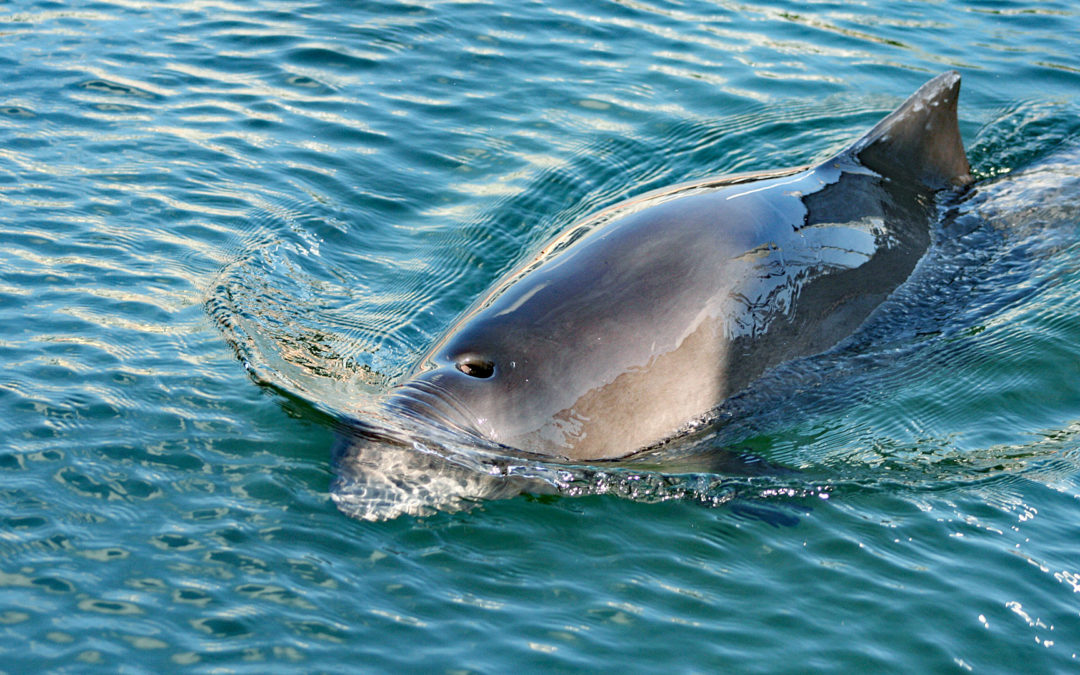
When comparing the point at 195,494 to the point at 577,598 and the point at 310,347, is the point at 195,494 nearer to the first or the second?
the point at 310,347

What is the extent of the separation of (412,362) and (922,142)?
397 cm

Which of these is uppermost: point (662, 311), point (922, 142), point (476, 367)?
point (922, 142)

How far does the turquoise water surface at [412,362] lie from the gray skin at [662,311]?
0.25m

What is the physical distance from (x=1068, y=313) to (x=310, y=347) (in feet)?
16.8

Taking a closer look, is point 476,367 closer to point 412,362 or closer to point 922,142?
point 412,362

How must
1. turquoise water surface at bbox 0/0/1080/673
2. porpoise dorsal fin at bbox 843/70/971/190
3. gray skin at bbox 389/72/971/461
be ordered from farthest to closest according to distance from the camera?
1. porpoise dorsal fin at bbox 843/70/971/190
2. gray skin at bbox 389/72/971/461
3. turquoise water surface at bbox 0/0/1080/673

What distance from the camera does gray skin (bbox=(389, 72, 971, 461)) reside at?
557 cm

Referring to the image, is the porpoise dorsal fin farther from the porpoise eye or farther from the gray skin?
the porpoise eye

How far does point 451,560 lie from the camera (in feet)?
16.5

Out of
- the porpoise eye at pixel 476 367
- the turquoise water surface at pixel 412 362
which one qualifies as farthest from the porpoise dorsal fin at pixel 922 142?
the porpoise eye at pixel 476 367

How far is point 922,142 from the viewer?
24.6 feet

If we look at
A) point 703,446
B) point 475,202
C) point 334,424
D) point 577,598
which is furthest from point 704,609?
point 475,202

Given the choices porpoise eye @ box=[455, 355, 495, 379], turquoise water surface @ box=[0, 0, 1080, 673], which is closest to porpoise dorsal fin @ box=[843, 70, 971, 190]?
turquoise water surface @ box=[0, 0, 1080, 673]

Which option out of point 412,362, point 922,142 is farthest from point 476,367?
point 922,142
